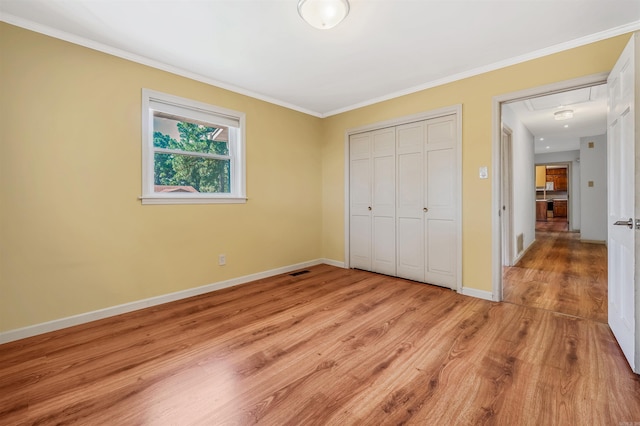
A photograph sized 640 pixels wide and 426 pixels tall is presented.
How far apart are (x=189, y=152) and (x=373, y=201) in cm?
263

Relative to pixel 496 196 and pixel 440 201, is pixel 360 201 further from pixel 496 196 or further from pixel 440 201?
pixel 496 196

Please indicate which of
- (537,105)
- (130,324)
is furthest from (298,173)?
(537,105)

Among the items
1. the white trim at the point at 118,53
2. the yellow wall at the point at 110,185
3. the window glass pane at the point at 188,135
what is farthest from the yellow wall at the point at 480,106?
the window glass pane at the point at 188,135

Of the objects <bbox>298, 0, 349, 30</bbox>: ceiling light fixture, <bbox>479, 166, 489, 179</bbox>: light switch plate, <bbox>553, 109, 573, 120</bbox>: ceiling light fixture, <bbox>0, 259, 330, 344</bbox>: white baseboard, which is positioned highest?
<bbox>553, 109, 573, 120</bbox>: ceiling light fixture

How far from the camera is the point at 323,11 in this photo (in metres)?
2.01

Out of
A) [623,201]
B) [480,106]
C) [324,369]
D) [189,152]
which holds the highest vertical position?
[480,106]

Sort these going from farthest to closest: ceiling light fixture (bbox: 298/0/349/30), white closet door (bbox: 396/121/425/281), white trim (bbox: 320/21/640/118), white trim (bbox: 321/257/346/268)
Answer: white trim (bbox: 321/257/346/268) < white closet door (bbox: 396/121/425/281) < white trim (bbox: 320/21/640/118) < ceiling light fixture (bbox: 298/0/349/30)

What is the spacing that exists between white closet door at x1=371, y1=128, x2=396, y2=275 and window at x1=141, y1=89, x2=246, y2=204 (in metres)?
1.95

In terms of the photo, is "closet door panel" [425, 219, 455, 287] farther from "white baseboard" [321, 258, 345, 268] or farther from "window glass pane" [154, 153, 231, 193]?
"window glass pane" [154, 153, 231, 193]

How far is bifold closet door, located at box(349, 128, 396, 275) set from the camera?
404cm

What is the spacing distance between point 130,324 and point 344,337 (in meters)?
1.98

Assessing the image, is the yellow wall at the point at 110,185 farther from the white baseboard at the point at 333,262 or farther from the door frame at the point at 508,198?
the door frame at the point at 508,198

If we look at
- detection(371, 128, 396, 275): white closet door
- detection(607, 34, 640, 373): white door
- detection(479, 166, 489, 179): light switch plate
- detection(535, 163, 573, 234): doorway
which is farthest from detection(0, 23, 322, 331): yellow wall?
detection(535, 163, 573, 234): doorway

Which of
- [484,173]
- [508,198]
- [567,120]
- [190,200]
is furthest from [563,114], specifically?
[190,200]
